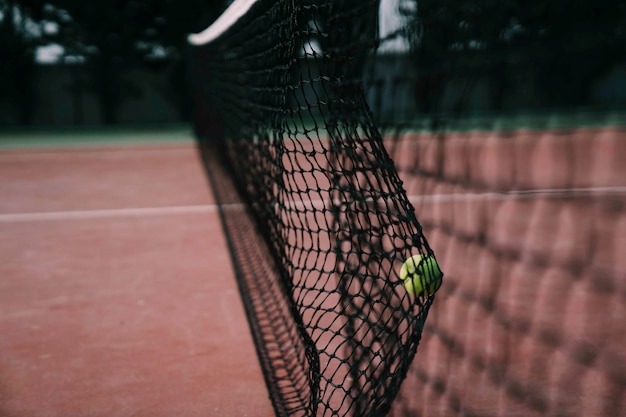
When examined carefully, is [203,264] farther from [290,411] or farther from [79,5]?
[79,5]

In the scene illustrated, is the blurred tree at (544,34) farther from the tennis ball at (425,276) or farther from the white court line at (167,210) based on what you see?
the white court line at (167,210)

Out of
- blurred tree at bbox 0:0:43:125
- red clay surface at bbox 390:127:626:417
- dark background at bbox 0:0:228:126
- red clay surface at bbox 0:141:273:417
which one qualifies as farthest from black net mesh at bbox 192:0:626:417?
blurred tree at bbox 0:0:43:125

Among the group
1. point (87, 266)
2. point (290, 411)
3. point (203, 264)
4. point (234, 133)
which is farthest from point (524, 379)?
point (234, 133)

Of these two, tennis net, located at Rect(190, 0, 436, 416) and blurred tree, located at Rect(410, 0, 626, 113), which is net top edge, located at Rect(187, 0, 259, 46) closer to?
tennis net, located at Rect(190, 0, 436, 416)

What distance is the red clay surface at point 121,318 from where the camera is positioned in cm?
192

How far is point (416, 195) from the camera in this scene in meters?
4.96

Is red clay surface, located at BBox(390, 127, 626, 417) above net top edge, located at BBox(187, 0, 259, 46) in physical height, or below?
below

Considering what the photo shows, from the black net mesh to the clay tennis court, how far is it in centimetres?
1

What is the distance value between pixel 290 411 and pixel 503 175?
5.26m

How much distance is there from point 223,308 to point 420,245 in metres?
1.38

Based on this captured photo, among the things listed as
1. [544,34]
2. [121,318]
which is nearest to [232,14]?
[544,34]

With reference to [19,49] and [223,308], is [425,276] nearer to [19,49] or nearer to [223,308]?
[223,308]

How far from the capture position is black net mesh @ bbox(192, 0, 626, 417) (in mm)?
1796

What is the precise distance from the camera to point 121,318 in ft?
8.39
